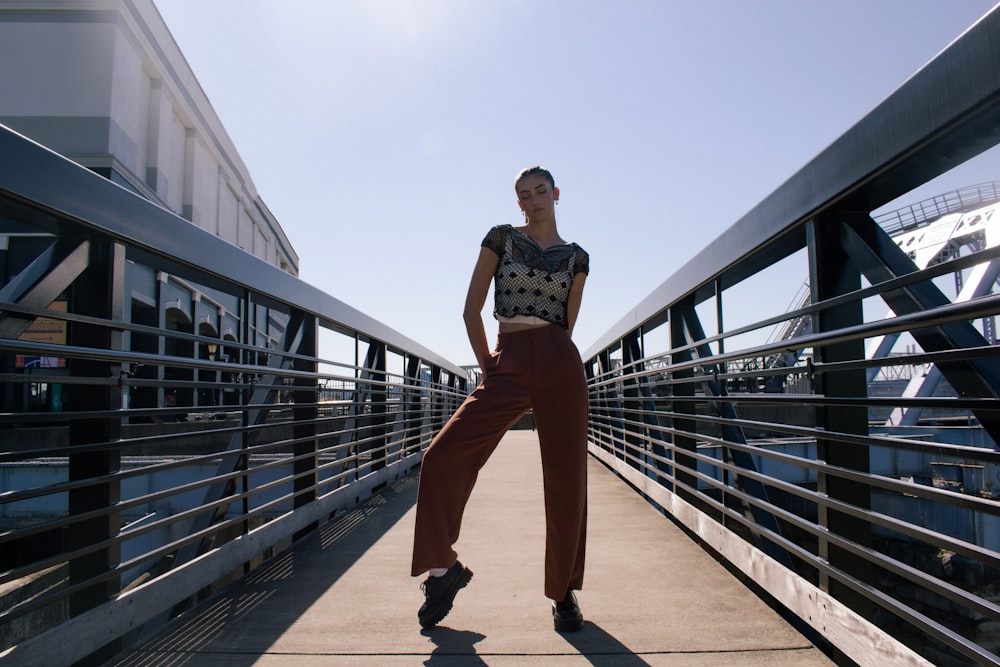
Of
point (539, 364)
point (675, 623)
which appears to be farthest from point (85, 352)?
point (675, 623)

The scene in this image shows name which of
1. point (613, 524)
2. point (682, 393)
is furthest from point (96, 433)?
point (682, 393)

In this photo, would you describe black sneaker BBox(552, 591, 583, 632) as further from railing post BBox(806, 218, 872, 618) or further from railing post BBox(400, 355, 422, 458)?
railing post BBox(400, 355, 422, 458)

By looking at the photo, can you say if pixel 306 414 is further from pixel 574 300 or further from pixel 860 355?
pixel 860 355

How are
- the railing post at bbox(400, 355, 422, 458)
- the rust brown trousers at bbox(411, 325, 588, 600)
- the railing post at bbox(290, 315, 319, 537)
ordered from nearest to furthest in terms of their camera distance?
the rust brown trousers at bbox(411, 325, 588, 600) → the railing post at bbox(290, 315, 319, 537) → the railing post at bbox(400, 355, 422, 458)

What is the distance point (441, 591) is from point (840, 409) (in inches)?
58.5

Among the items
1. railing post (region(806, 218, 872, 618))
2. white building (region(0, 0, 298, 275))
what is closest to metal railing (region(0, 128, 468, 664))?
railing post (region(806, 218, 872, 618))

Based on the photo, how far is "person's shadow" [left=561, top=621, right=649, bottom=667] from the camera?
7.14 feet

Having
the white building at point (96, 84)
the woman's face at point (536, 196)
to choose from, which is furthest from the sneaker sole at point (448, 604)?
the white building at point (96, 84)

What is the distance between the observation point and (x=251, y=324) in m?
3.84

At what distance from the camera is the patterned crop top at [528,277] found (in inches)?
97.3

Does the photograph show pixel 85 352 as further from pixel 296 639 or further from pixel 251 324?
pixel 251 324

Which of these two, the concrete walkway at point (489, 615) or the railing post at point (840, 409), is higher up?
the railing post at point (840, 409)

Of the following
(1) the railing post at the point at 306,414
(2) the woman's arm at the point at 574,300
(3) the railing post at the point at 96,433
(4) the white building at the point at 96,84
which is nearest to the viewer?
(3) the railing post at the point at 96,433

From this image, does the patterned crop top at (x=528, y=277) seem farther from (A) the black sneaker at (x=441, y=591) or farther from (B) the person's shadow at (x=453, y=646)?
(B) the person's shadow at (x=453, y=646)
